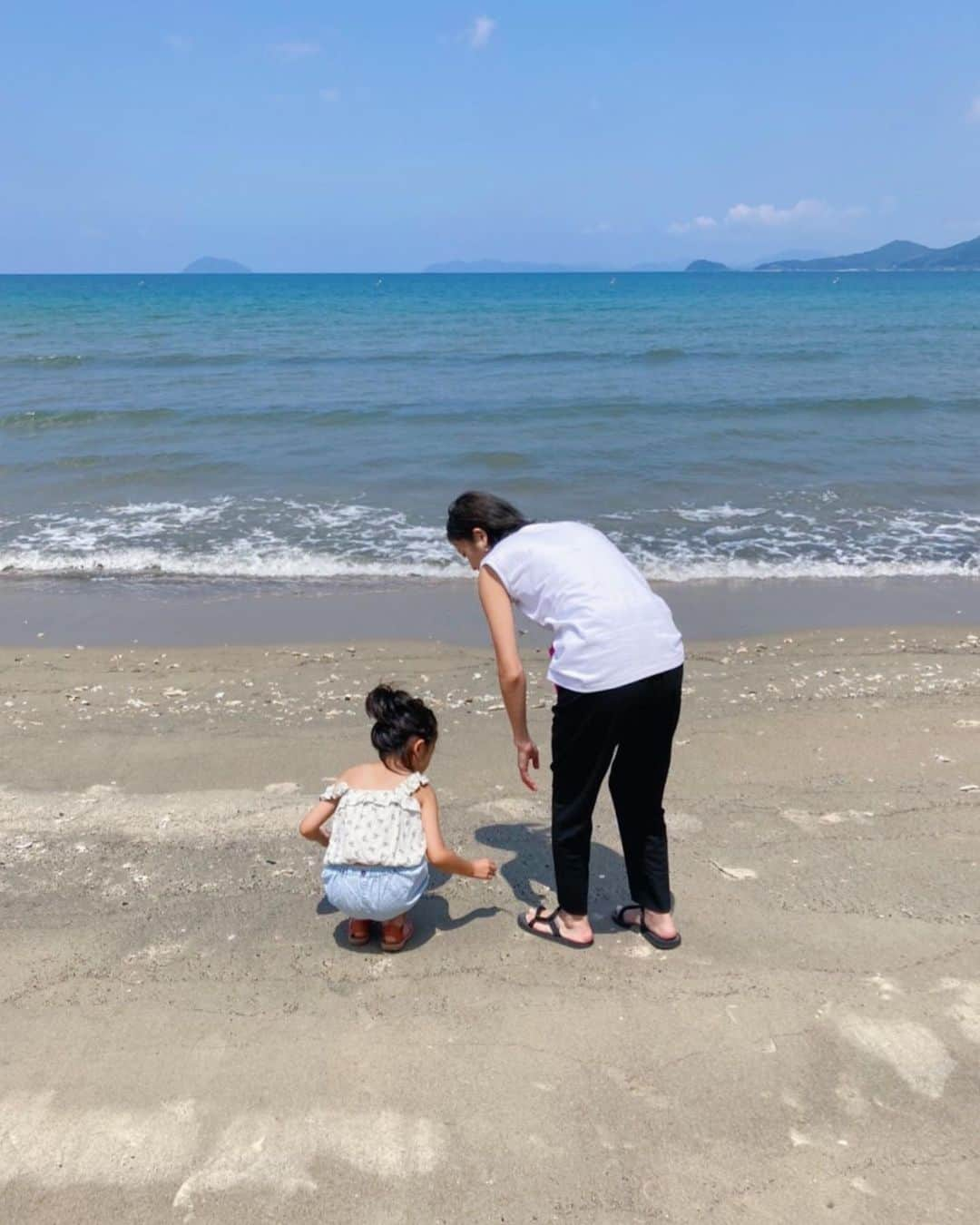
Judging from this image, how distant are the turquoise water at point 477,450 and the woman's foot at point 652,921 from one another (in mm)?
5878

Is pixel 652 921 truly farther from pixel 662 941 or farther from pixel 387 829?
pixel 387 829

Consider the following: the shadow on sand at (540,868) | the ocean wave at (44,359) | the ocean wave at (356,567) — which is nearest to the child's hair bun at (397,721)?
the shadow on sand at (540,868)

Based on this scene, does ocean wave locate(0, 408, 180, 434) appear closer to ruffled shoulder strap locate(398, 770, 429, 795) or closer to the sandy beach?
the sandy beach

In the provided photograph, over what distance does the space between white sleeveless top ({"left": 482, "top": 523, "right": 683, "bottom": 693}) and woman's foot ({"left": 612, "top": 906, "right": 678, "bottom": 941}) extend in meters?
0.96

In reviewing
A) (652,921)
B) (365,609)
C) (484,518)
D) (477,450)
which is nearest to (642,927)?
(652,921)

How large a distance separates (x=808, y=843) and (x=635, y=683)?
1608mm

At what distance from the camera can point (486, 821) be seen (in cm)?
445

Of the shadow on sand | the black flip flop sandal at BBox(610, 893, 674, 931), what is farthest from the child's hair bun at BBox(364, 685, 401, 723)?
the black flip flop sandal at BBox(610, 893, 674, 931)

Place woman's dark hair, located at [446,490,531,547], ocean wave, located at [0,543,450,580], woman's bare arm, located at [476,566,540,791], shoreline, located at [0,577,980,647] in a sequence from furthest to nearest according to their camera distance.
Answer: ocean wave, located at [0,543,450,580], shoreline, located at [0,577,980,647], woman's dark hair, located at [446,490,531,547], woman's bare arm, located at [476,566,540,791]

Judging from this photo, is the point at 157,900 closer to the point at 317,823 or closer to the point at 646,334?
the point at 317,823

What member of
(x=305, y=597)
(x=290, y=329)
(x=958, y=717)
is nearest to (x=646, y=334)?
(x=290, y=329)

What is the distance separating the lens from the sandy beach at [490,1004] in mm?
2479

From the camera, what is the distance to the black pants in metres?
3.10

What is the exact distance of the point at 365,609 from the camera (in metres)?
8.36
